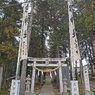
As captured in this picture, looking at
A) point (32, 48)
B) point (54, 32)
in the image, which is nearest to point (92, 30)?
point (54, 32)

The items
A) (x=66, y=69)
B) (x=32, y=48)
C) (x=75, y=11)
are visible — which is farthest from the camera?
(x=32, y=48)

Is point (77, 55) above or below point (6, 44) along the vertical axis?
below

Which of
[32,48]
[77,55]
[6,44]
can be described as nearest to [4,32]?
[6,44]

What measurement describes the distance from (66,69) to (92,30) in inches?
217

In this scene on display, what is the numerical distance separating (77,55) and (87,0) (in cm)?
672

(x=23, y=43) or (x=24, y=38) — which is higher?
(x=24, y=38)

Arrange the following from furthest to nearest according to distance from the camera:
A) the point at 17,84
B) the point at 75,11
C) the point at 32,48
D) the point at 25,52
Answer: the point at 32,48 → the point at 75,11 → the point at 25,52 → the point at 17,84

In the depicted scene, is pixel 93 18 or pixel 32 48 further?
pixel 32 48

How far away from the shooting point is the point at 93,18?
38.5ft

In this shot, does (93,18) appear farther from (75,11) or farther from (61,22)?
(61,22)

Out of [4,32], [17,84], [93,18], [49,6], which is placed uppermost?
[49,6]

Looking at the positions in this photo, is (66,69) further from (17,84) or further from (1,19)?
(17,84)

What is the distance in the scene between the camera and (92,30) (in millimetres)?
12125

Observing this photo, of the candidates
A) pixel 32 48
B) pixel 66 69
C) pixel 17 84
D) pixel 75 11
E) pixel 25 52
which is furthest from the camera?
pixel 32 48
